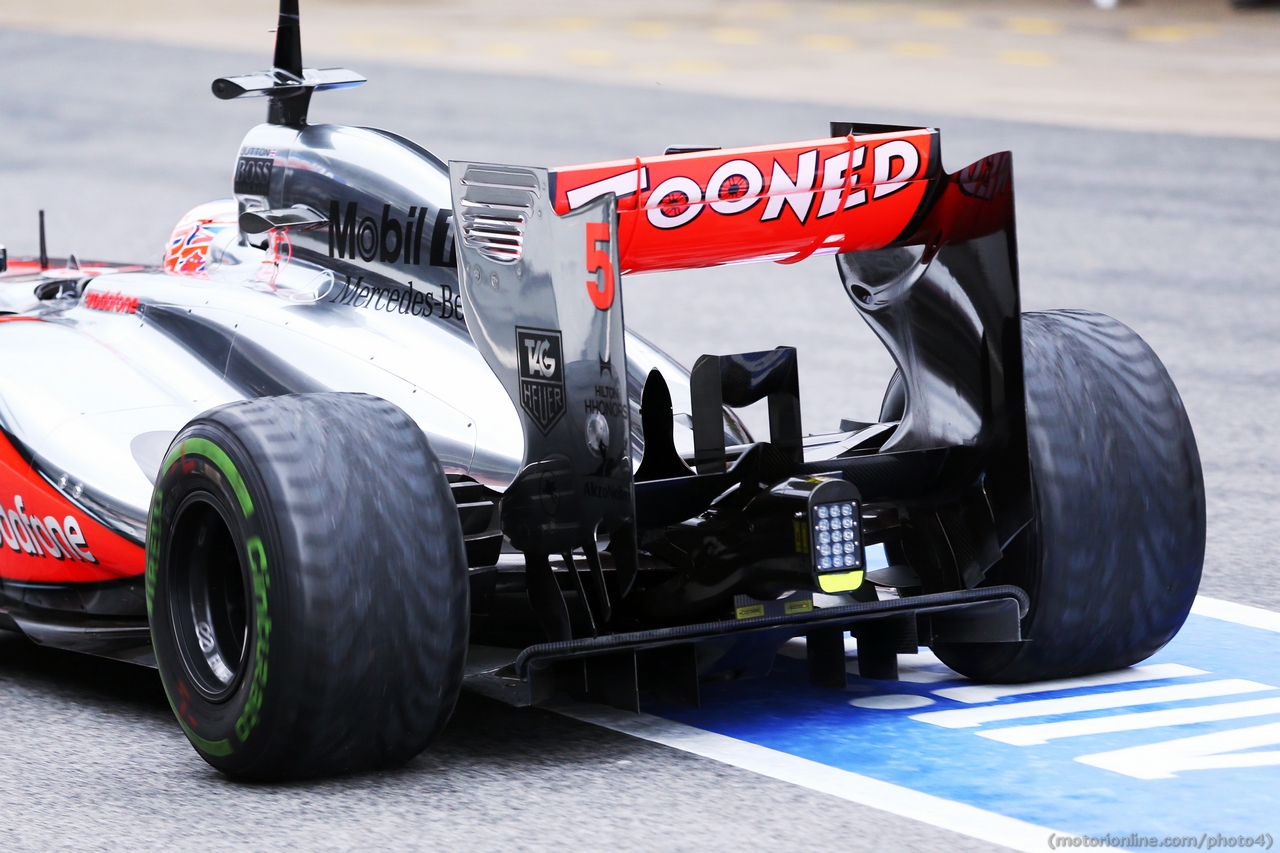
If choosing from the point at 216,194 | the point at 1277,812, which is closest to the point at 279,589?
the point at 1277,812

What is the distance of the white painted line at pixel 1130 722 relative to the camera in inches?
194

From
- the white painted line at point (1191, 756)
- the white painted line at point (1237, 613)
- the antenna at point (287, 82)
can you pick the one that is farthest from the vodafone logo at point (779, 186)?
the antenna at point (287, 82)

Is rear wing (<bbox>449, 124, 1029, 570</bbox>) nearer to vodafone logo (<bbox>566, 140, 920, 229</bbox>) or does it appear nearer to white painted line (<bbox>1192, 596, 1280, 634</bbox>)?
vodafone logo (<bbox>566, 140, 920, 229</bbox>)

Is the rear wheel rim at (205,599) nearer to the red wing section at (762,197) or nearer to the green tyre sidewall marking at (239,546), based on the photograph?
the green tyre sidewall marking at (239,546)

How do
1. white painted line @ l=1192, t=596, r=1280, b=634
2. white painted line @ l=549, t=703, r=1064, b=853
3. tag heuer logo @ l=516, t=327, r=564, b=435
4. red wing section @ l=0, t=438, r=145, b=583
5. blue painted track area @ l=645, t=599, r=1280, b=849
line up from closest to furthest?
1. white painted line @ l=549, t=703, r=1064, b=853
2. blue painted track area @ l=645, t=599, r=1280, b=849
3. tag heuer logo @ l=516, t=327, r=564, b=435
4. red wing section @ l=0, t=438, r=145, b=583
5. white painted line @ l=1192, t=596, r=1280, b=634

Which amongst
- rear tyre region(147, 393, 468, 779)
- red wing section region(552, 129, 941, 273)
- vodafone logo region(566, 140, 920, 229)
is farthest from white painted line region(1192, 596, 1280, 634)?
rear tyre region(147, 393, 468, 779)

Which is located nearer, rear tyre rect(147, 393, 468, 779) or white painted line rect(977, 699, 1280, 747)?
rear tyre rect(147, 393, 468, 779)

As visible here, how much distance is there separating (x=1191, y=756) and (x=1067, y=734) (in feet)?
0.99

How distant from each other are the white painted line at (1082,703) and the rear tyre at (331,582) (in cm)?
127

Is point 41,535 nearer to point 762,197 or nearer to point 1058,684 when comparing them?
point 762,197

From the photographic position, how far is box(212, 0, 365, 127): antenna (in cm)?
655

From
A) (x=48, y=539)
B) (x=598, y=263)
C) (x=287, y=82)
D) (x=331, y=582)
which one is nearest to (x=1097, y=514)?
(x=598, y=263)

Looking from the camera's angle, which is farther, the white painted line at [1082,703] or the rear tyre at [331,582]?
the white painted line at [1082,703]

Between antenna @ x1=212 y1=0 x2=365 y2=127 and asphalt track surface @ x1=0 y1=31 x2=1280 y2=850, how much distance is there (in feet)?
6.03
